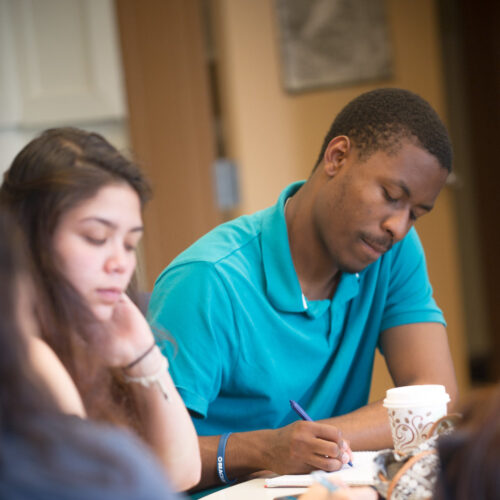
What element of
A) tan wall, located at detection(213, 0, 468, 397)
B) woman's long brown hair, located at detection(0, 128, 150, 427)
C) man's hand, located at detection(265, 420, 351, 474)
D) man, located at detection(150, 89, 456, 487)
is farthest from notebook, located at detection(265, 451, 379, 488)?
tan wall, located at detection(213, 0, 468, 397)

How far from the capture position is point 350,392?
1636mm

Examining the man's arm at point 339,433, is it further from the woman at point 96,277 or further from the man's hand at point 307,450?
the woman at point 96,277

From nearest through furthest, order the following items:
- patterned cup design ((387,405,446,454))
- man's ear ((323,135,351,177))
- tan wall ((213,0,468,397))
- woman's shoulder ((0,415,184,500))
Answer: woman's shoulder ((0,415,184,500)), patterned cup design ((387,405,446,454)), man's ear ((323,135,351,177)), tan wall ((213,0,468,397))

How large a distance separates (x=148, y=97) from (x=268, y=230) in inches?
47.8

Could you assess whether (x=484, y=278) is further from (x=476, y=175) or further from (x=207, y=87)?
(x=207, y=87)

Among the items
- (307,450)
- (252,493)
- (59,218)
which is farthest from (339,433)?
(59,218)

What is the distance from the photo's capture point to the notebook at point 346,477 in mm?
1088

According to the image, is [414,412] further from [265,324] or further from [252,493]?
[265,324]

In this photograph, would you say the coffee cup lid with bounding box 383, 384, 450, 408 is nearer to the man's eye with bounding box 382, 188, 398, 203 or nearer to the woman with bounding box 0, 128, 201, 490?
the woman with bounding box 0, 128, 201, 490

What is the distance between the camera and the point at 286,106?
315cm

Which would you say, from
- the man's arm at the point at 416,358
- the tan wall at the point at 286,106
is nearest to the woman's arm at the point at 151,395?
the man's arm at the point at 416,358

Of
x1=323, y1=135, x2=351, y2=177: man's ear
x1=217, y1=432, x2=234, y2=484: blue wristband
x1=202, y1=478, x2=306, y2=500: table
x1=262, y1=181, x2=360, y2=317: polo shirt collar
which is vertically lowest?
x1=217, y1=432, x2=234, y2=484: blue wristband

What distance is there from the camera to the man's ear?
1.54 meters

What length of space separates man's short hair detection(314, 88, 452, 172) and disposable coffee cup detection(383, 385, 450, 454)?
491mm
